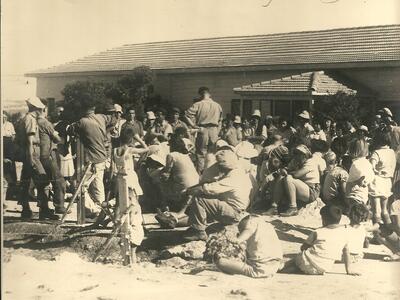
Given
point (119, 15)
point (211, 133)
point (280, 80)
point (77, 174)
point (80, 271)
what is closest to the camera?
point (80, 271)

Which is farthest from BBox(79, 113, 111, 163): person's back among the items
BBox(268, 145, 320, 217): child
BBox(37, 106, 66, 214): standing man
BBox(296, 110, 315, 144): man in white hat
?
BBox(296, 110, 315, 144): man in white hat

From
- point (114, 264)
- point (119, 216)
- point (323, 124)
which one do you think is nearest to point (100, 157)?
point (119, 216)

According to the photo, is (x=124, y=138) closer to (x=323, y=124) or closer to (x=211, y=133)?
(x=211, y=133)

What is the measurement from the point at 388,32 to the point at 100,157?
4.58m

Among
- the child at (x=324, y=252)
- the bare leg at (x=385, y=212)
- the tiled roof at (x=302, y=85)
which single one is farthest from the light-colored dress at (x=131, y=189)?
the tiled roof at (x=302, y=85)

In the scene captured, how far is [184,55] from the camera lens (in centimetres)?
740

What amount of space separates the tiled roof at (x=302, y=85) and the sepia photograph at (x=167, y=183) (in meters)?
1.42

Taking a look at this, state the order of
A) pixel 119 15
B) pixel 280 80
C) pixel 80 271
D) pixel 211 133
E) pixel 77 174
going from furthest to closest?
pixel 280 80
pixel 211 133
pixel 77 174
pixel 119 15
pixel 80 271

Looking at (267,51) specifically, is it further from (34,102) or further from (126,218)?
(126,218)

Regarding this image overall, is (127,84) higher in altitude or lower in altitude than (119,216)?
higher

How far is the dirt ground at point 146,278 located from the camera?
4120mm

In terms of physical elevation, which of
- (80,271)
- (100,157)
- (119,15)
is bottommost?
(80,271)

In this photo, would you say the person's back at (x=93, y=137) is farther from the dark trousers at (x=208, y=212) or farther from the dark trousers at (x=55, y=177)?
the dark trousers at (x=208, y=212)

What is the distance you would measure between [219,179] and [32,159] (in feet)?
6.12
